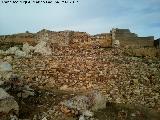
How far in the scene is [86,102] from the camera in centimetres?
986

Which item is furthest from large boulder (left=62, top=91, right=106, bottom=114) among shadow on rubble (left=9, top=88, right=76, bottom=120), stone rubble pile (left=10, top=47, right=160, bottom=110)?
stone rubble pile (left=10, top=47, right=160, bottom=110)

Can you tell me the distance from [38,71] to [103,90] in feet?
10.3

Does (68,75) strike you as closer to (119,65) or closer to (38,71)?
(38,71)

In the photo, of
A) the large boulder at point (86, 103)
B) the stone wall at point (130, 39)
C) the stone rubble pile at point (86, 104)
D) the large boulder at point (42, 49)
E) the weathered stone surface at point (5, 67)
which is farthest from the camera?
the stone wall at point (130, 39)

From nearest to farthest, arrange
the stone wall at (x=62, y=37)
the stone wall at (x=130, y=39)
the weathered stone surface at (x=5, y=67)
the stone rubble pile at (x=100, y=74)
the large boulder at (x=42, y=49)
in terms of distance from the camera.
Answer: the stone rubble pile at (x=100, y=74), the weathered stone surface at (x=5, y=67), the large boulder at (x=42, y=49), the stone wall at (x=62, y=37), the stone wall at (x=130, y=39)

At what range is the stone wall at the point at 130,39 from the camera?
18188 millimetres

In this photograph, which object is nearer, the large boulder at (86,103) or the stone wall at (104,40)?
the large boulder at (86,103)

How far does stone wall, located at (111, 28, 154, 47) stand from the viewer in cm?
1819

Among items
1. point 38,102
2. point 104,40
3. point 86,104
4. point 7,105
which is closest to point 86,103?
point 86,104

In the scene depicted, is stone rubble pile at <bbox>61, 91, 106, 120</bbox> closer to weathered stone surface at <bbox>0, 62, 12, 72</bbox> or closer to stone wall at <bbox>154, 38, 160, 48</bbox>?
weathered stone surface at <bbox>0, 62, 12, 72</bbox>

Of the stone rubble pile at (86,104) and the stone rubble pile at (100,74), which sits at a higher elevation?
the stone rubble pile at (100,74)

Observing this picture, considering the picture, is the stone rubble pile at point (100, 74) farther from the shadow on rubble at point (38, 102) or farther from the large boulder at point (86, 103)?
the large boulder at point (86, 103)

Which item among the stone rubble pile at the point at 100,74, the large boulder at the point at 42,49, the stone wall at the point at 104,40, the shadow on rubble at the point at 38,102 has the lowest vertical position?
the shadow on rubble at the point at 38,102

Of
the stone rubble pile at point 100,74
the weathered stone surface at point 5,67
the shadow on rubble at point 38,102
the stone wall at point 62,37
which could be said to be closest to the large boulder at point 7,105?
the shadow on rubble at point 38,102
